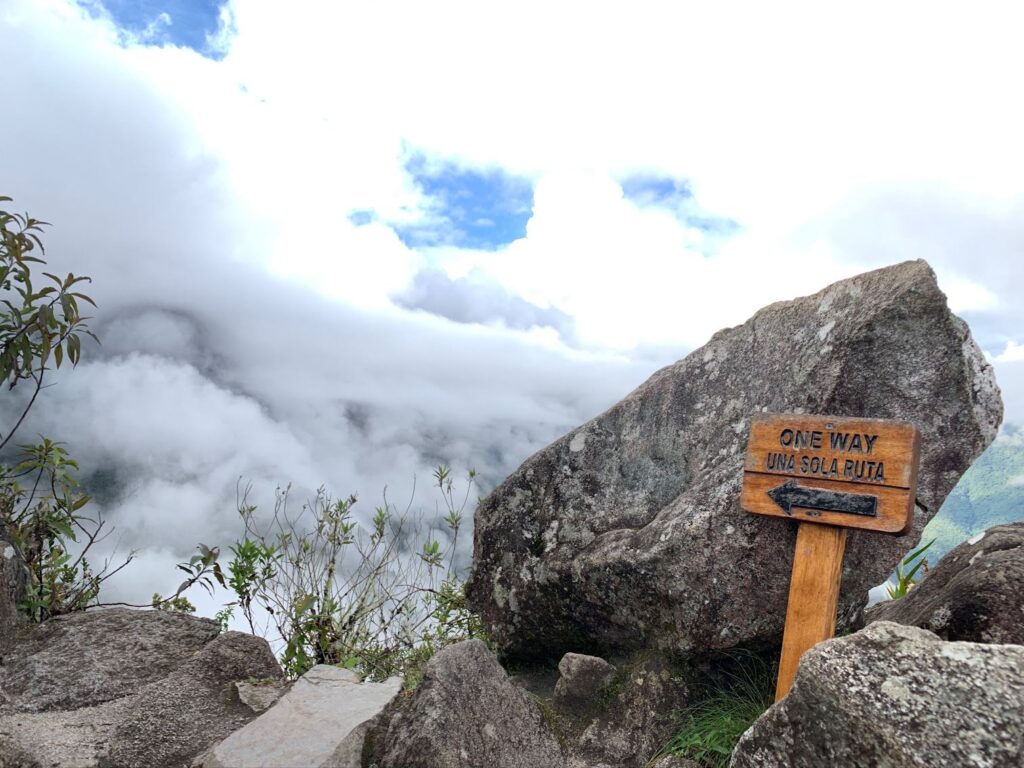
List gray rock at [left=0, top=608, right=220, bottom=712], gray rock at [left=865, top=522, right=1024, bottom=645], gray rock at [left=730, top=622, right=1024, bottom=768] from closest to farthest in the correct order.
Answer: gray rock at [left=730, top=622, right=1024, bottom=768], gray rock at [left=865, top=522, right=1024, bottom=645], gray rock at [left=0, top=608, right=220, bottom=712]

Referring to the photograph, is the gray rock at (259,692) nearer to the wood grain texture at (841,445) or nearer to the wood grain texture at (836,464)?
the wood grain texture at (836,464)

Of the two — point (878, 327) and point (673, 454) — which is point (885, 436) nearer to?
point (878, 327)

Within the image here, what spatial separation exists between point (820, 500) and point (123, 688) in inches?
187

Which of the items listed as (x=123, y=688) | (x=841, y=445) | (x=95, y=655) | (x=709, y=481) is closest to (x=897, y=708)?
(x=841, y=445)

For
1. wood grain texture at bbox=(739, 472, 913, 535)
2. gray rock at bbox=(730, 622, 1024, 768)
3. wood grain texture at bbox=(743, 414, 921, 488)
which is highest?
wood grain texture at bbox=(743, 414, 921, 488)

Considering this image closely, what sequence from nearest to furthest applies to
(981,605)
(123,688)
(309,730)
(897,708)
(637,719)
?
(897,708) < (309,730) < (981,605) < (637,719) < (123,688)

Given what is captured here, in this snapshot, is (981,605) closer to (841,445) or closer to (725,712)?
(841,445)

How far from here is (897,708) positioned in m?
3.05

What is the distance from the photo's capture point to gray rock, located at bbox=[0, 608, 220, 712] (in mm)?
5336

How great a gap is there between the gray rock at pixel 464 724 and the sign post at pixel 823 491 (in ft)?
5.11

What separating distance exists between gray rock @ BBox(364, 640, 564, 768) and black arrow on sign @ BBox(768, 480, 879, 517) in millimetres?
1967

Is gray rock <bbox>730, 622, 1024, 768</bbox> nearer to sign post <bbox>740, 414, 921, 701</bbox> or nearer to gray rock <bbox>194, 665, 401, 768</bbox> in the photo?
sign post <bbox>740, 414, 921, 701</bbox>

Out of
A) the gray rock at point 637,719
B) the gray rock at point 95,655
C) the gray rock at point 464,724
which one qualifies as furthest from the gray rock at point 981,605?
the gray rock at point 95,655

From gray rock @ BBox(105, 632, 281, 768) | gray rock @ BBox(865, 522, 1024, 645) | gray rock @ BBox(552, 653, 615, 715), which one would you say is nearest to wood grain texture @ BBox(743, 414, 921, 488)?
gray rock @ BBox(865, 522, 1024, 645)
